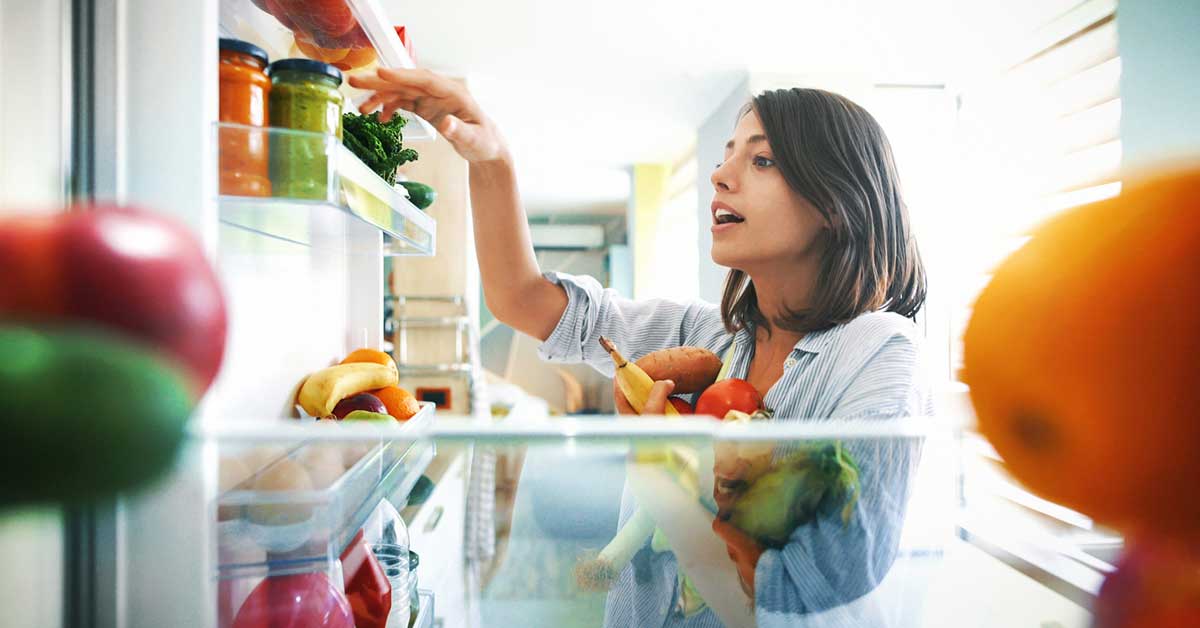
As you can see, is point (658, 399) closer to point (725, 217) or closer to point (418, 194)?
point (725, 217)

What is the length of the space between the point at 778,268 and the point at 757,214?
7 cm

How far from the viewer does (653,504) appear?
0.72 ft

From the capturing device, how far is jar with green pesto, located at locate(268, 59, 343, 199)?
333mm

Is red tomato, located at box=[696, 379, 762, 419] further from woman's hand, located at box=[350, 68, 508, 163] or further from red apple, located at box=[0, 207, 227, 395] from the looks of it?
red apple, located at box=[0, 207, 227, 395]

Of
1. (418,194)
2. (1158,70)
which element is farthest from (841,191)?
(418,194)

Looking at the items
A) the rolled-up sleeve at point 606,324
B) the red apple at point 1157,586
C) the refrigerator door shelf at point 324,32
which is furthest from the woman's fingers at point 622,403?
the red apple at point 1157,586

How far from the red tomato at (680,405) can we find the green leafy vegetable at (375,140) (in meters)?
0.31

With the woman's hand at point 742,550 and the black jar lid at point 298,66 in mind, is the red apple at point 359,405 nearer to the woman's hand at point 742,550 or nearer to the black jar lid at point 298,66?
the black jar lid at point 298,66

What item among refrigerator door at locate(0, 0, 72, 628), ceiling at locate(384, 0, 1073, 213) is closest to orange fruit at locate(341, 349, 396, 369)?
refrigerator door at locate(0, 0, 72, 628)

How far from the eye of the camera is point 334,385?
610 mm

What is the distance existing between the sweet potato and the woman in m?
0.04

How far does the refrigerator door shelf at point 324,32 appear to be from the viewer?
55 cm

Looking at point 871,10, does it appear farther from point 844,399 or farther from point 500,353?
point 500,353

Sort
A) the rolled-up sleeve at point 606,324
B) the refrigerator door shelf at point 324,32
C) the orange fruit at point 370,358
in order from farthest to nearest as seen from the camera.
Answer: the rolled-up sleeve at point 606,324 < the orange fruit at point 370,358 < the refrigerator door shelf at point 324,32
